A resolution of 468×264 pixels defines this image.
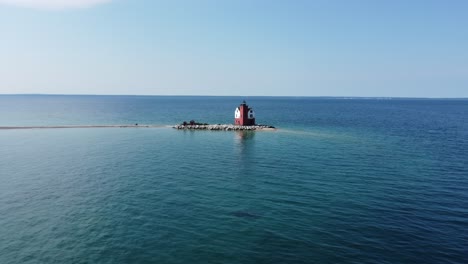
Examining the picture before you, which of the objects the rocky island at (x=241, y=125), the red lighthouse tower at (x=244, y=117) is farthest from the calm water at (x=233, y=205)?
the red lighthouse tower at (x=244, y=117)

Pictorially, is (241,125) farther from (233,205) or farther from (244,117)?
(233,205)

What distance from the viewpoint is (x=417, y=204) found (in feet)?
129

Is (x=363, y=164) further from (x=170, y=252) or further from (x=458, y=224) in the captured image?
(x=170, y=252)

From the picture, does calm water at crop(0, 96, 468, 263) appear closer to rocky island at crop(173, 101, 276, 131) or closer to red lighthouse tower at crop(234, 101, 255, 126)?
rocky island at crop(173, 101, 276, 131)

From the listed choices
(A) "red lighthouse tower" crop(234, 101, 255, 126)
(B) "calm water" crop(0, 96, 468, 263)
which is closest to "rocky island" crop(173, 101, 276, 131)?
(A) "red lighthouse tower" crop(234, 101, 255, 126)

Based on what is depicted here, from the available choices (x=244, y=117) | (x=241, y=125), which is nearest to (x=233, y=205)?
(x=241, y=125)

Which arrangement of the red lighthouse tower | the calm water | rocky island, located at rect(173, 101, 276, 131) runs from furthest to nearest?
the red lighthouse tower
rocky island, located at rect(173, 101, 276, 131)
the calm water

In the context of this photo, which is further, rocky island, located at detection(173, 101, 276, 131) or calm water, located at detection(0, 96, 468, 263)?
rocky island, located at detection(173, 101, 276, 131)

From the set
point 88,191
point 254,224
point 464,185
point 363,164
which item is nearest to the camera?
point 254,224

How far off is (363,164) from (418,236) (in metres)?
29.1

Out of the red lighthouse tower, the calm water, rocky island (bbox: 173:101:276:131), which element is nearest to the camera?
the calm water

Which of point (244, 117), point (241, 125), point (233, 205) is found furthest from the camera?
point (244, 117)

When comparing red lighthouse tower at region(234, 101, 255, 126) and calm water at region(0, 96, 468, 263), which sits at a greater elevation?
red lighthouse tower at region(234, 101, 255, 126)

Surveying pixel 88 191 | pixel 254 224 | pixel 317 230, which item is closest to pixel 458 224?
pixel 317 230
